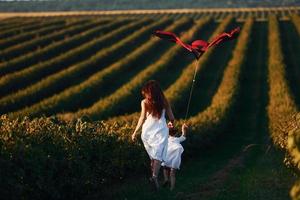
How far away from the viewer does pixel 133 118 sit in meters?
18.0

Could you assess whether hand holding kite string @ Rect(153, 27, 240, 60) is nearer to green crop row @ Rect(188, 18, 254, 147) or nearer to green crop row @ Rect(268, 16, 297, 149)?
green crop row @ Rect(268, 16, 297, 149)

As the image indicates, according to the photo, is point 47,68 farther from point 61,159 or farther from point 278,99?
point 61,159

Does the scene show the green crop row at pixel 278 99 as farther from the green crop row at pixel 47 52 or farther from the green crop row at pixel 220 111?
the green crop row at pixel 47 52

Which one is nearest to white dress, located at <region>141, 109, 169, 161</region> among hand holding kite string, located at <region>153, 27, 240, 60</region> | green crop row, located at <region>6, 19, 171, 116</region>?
hand holding kite string, located at <region>153, 27, 240, 60</region>

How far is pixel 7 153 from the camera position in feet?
27.6

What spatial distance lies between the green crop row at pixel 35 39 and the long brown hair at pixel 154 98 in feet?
93.7

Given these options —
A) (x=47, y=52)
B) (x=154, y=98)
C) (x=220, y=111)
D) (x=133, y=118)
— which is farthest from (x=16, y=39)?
(x=154, y=98)

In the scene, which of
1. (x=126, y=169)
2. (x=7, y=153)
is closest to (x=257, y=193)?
(x=126, y=169)

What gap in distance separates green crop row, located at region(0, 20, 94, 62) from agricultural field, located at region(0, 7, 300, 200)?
132 millimetres

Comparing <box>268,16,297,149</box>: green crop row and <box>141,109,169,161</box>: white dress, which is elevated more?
<box>141,109,169,161</box>: white dress

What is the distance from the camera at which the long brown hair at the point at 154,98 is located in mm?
9739

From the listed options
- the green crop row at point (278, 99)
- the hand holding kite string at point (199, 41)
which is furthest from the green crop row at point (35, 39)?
the hand holding kite string at point (199, 41)

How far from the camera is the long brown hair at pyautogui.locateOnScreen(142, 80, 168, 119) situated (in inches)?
383

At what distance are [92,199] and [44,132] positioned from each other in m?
1.53
